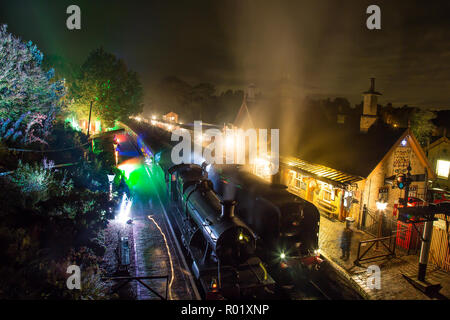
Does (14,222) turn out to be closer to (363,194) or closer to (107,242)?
(107,242)

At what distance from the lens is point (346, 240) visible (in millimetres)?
13445

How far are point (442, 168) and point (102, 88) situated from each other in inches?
1730

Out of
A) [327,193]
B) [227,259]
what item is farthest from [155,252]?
[327,193]

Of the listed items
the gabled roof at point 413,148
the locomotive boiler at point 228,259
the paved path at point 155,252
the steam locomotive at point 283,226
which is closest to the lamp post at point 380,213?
the gabled roof at point 413,148

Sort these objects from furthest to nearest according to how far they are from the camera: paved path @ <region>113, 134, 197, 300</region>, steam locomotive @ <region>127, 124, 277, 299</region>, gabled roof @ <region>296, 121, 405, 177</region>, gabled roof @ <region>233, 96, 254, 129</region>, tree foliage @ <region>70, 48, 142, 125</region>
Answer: tree foliage @ <region>70, 48, 142, 125</region>
gabled roof @ <region>233, 96, 254, 129</region>
gabled roof @ <region>296, 121, 405, 177</region>
paved path @ <region>113, 134, 197, 300</region>
steam locomotive @ <region>127, 124, 277, 299</region>

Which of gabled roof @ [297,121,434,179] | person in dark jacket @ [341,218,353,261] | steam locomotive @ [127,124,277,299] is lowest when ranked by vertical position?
person in dark jacket @ [341,218,353,261]

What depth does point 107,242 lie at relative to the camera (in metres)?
11.9

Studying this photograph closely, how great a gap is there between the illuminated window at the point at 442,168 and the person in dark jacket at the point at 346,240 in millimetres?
19841

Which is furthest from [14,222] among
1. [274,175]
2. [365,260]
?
[274,175]

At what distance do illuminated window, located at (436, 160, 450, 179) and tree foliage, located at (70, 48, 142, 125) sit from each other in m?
42.1

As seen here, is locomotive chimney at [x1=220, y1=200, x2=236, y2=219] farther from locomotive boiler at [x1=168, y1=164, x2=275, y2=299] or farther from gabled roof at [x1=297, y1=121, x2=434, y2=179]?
gabled roof at [x1=297, y1=121, x2=434, y2=179]

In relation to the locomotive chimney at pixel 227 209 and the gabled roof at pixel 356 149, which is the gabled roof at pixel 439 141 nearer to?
the gabled roof at pixel 356 149

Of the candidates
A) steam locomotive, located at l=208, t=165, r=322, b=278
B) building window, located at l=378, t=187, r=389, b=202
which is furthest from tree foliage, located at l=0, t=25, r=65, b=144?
building window, located at l=378, t=187, r=389, b=202

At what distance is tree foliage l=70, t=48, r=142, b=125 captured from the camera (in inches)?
1424
